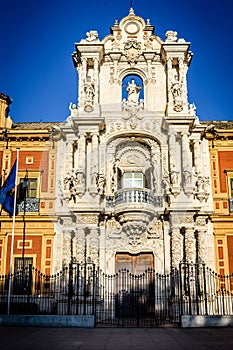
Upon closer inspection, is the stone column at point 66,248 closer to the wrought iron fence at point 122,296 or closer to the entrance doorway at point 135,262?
the wrought iron fence at point 122,296

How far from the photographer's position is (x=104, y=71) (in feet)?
76.0

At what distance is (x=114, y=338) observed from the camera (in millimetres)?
11906

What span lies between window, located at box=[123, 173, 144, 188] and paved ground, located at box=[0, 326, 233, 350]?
27.9 feet

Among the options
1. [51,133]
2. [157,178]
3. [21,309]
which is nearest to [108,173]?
[157,178]

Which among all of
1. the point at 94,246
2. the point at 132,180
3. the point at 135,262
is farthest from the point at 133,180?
the point at 94,246

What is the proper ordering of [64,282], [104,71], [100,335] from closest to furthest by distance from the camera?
[100,335]
[64,282]
[104,71]

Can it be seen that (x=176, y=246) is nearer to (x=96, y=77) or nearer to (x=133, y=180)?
(x=133, y=180)

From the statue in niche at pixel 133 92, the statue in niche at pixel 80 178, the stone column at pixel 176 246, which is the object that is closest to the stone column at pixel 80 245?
the statue in niche at pixel 80 178

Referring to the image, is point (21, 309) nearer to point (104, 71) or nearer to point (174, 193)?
point (174, 193)

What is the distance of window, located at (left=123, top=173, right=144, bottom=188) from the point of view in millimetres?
21562

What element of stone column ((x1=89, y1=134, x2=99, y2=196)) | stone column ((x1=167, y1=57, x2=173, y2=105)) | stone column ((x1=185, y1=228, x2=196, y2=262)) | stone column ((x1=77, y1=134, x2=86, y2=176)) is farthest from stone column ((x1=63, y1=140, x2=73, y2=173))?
stone column ((x1=185, y1=228, x2=196, y2=262))

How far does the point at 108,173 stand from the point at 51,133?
392 centimetres

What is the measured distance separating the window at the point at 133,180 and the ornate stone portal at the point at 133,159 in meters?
0.05

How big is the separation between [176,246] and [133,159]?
537 centimetres
